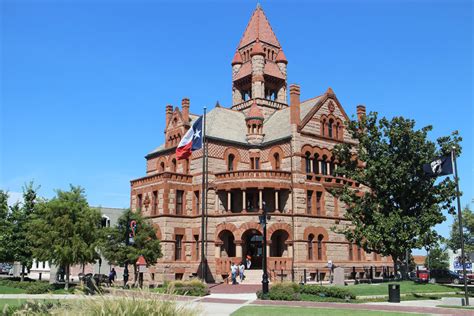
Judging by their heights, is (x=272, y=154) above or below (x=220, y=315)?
above

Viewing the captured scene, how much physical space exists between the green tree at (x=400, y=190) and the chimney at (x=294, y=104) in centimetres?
1053

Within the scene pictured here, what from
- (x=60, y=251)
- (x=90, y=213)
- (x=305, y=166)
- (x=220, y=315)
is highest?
(x=305, y=166)

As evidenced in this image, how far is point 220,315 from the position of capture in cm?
1970

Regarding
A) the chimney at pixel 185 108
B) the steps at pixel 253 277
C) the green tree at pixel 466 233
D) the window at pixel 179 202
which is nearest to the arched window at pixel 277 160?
the window at pixel 179 202

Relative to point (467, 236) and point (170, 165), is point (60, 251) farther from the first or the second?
point (467, 236)

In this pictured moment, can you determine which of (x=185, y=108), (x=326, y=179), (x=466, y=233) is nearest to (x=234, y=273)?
(x=326, y=179)

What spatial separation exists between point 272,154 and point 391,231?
16592 millimetres

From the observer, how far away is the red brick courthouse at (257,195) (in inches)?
1775

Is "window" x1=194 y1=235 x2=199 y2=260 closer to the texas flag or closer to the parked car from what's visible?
the texas flag

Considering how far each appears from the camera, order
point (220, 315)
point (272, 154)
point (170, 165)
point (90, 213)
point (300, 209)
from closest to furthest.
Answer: point (220, 315) → point (90, 213) → point (300, 209) → point (272, 154) → point (170, 165)

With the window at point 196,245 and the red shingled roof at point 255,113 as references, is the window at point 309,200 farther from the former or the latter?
the window at point 196,245

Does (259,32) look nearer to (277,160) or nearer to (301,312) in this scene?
(277,160)

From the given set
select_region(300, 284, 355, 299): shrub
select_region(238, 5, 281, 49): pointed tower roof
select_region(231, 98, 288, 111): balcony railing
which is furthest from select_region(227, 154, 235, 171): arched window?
select_region(300, 284, 355, 299): shrub

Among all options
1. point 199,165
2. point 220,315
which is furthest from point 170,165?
point 220,315
